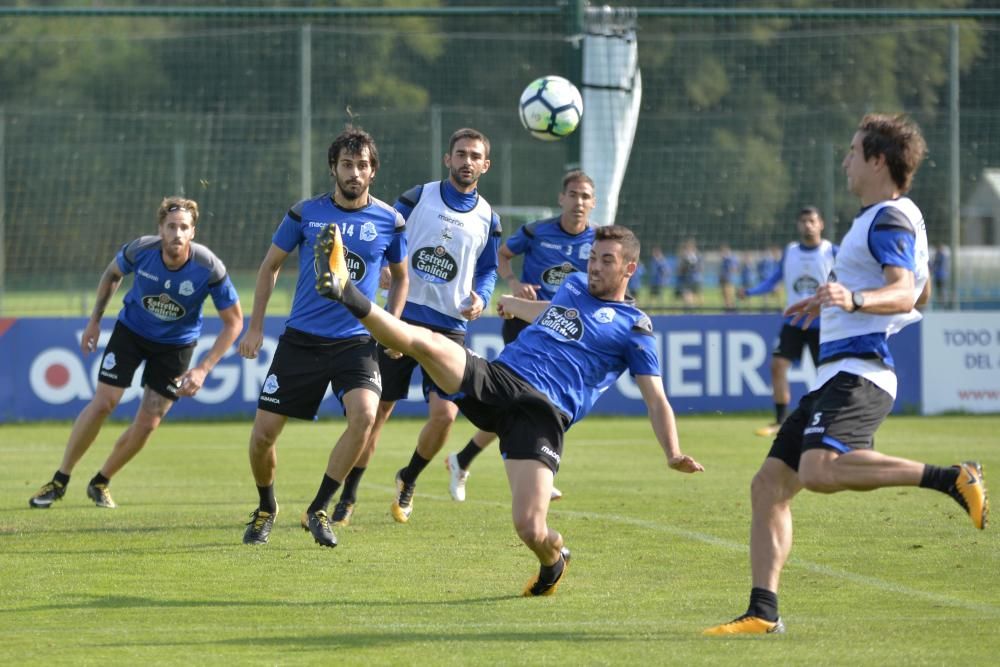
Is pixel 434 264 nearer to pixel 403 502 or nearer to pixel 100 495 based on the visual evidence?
pixel 403 502

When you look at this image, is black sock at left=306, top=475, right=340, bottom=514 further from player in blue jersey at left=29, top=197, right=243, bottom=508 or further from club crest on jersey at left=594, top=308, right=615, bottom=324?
club crest on jersey at left=594, top=308, right=615, bottom=324

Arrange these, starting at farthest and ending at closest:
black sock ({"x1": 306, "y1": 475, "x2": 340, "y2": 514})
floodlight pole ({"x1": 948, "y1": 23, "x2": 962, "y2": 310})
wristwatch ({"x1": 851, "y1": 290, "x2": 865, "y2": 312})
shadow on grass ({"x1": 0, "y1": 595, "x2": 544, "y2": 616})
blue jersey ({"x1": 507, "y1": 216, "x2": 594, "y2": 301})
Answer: floodlight pole ({"x1": 948, "y1": 23, "x2": 962, "y2": 310}) → blue jersey ({"x1": 507, "y1": 216, "x2": 594, "y2": 301}) → black sock ({"x1": 306, "y1": 475, "x2": 340, "y2": 514}) → shadow on grass ({"x1": 0, "y1": 595, "x2": 544, "y2": 616}) → wristwatch ({"x1": 851, "y1": 290, "x2": 865, "y2": 312})

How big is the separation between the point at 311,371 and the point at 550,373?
6.66 ft

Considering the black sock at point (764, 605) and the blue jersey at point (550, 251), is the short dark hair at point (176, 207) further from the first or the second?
the black sock at point (764, 605)

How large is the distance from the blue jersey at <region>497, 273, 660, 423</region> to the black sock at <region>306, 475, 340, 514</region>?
1788mm

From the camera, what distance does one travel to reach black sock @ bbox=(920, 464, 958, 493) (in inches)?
229

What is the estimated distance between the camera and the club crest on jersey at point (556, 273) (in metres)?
10.7

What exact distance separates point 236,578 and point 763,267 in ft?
138

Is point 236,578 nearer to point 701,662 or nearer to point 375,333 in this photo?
point 375,333

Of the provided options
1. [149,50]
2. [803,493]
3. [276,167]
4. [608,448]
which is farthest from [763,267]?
[803,493]

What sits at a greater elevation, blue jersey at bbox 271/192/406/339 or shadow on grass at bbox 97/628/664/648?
blue jersey at bbox 271/192/406/339

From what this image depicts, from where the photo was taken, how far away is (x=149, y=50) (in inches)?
1517

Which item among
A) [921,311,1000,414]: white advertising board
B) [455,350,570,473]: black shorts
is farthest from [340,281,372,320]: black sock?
[921,311,1000,414]: white advertising board

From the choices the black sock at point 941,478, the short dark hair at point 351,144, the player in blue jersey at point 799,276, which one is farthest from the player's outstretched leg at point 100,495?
the player in blue jersey at point 799,276
